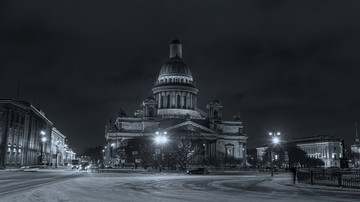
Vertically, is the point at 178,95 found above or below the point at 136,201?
above

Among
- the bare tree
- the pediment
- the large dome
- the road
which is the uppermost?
the large dome

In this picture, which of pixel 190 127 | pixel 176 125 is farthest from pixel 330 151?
pixel 176 125

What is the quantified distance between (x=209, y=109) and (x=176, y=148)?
182ft

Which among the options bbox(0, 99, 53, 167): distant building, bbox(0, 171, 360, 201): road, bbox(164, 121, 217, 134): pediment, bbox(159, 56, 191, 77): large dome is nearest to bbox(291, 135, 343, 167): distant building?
bbox(159, 56, 191, 77): large dome

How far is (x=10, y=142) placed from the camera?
3834 inches

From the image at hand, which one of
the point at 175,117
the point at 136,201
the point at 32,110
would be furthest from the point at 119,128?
the point at 136,201

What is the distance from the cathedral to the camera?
11425 centimetres

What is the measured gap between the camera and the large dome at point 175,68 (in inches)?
5920

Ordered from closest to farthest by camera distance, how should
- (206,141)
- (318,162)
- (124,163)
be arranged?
1. (124,163)
2. (206,141)
3. (318,162)

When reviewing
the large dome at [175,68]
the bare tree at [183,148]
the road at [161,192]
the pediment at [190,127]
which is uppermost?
the large dome at [175,68]

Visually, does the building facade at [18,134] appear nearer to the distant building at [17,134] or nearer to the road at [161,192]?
the distant building at [17,134]

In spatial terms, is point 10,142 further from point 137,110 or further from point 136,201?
point 136,201

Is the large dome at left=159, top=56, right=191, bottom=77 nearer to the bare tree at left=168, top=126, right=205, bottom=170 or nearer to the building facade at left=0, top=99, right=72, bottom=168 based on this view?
the building facade at left=0, top=99, right=72, bottom=168

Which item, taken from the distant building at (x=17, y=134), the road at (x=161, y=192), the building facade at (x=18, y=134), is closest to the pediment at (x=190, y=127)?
the building facade at (x=18, y=134)
